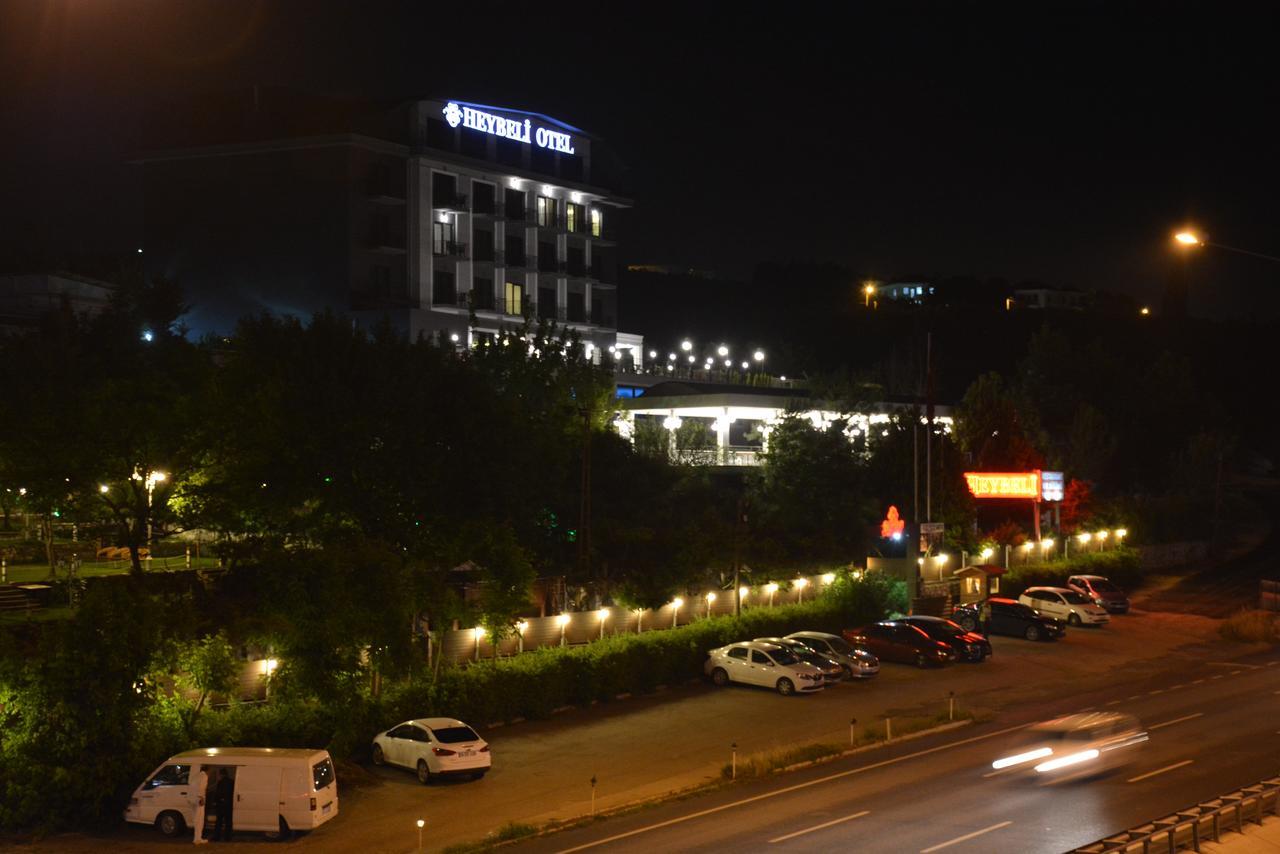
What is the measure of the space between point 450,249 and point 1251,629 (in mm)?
45690

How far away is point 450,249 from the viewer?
2881 inches

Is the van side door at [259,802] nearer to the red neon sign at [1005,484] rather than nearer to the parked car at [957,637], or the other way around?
the parked car at [957,637]

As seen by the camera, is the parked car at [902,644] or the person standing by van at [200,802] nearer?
the person standing by van at [200,802]

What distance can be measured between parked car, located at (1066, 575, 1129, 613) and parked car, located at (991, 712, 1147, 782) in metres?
26.0

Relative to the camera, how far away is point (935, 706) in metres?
33.4

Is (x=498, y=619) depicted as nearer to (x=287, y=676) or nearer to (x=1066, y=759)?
(x=287, y=676)

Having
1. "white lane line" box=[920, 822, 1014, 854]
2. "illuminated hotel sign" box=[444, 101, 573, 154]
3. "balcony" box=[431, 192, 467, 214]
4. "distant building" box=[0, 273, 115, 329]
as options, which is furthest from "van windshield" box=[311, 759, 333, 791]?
"illuminated hotel sign" box=[444, 101, 573, 154]

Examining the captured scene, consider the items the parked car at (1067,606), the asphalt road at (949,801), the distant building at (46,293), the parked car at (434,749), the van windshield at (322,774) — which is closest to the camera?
the asphalt road at (949,801)

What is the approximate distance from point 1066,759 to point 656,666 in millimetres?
13271

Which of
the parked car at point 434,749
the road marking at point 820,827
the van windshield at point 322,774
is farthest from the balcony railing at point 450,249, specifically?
the road marking at point 820,827

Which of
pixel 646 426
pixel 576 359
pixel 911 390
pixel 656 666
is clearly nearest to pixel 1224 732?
pixel 656 666

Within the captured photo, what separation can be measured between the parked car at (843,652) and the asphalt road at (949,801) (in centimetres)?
677

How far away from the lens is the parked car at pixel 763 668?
3506 centimetres

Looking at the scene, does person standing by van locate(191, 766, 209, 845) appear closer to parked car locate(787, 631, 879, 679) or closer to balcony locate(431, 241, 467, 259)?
parked car locate(787, 631, 879, 679)
